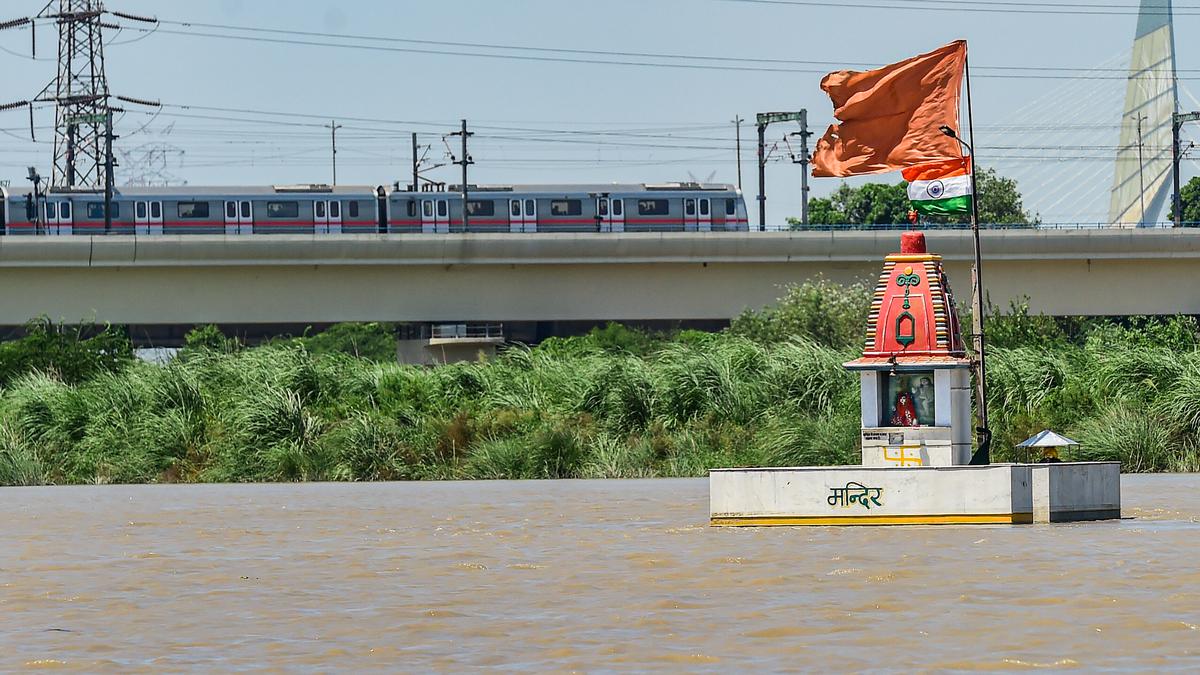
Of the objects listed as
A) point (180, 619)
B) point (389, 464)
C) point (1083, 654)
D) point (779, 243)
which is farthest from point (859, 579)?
point (779, 243)

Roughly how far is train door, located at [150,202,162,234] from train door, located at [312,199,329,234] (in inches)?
227

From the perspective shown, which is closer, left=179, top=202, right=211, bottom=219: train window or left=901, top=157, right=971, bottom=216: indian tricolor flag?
left=901, top=157, right=971, bottom=216: indian tricolor flag

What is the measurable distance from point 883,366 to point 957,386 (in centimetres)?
97

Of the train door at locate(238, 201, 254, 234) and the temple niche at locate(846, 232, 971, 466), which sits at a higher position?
the train door at locate(238, 201, 254, 234)

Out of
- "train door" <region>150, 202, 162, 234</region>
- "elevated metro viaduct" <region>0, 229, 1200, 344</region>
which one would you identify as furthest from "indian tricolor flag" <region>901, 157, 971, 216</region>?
"train door" <region>150, 202, 162, 234</region>

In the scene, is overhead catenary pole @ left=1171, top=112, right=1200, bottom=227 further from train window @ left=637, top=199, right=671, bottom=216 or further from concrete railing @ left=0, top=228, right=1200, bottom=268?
train window @ left=637, top=199, right=671, bottom=216

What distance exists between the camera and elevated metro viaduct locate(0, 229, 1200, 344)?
61062mm

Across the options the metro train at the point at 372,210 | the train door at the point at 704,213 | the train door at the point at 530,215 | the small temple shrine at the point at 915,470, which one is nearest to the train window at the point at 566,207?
the metro train at the point at 372,210

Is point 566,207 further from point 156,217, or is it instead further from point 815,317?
point 815,317

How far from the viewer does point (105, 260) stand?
6022 cm

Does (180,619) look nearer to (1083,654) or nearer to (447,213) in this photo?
(1083,654)

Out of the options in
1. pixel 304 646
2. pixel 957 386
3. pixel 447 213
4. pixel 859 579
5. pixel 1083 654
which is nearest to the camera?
pixel 1083 654

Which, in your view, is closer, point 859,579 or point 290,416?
point 859,579

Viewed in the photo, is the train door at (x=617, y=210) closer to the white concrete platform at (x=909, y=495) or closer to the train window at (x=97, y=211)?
the train window at (x=97, y=211)
